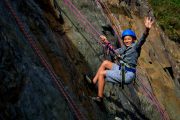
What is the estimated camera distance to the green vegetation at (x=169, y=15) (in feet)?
84.5

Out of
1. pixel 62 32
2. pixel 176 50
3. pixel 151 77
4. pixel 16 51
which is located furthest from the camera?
pixel 176 50

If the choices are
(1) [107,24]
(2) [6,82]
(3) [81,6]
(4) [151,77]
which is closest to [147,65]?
(4) [151,77]

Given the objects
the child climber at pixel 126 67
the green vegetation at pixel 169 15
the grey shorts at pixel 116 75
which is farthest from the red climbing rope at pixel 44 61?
the green vegetation at pixel 169 15

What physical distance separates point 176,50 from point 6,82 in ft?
56.1

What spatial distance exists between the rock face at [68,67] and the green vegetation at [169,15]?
7.21 meters

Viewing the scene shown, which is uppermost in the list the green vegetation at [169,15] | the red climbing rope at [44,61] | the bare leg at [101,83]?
the red climbing rope at [44,61]

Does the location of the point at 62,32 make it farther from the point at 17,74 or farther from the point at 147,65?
the point at 147,65

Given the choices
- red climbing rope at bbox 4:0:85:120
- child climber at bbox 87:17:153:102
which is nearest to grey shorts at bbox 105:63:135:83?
child climber at bbox 87:17:153:102

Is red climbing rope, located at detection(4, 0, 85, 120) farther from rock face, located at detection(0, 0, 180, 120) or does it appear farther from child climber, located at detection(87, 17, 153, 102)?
child climber, located at detection(87, 17, 153, 102)

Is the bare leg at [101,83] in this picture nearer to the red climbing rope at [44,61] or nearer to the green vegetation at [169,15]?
the red climbing rope at [44,61]

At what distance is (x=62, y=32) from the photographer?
1112 centimetres

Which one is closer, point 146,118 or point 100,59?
point 100,59

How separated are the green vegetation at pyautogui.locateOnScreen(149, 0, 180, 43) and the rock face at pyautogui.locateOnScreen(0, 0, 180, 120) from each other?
23.7 ft

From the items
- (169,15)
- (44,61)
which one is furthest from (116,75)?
(169,15)
